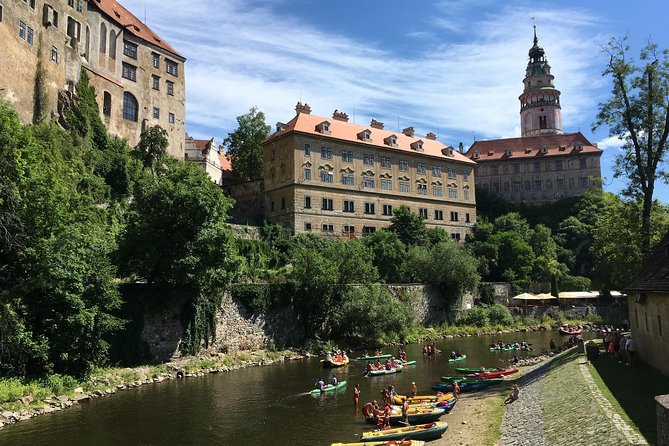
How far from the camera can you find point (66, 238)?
87.4 ft

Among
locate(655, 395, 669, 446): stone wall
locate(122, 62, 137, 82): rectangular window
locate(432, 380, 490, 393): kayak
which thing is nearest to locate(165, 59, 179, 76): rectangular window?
locate(122, 62, 137, 82): rectangular window

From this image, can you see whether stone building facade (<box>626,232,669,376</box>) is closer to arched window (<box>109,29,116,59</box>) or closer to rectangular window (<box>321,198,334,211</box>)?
rectangular window (<box>321,198,334,211</box>)

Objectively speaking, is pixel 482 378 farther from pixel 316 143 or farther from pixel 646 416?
pixel 316 143

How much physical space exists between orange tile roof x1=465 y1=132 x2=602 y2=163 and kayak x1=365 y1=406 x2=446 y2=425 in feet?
277

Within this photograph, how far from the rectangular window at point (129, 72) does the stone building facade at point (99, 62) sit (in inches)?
1.3

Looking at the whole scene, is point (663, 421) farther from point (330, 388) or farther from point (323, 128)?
point (323, 128)

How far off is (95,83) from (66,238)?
105 ft

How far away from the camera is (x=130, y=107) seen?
59.2 m

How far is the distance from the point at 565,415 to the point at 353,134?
5435 cm

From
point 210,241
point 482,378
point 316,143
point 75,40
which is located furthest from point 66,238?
point 316,143

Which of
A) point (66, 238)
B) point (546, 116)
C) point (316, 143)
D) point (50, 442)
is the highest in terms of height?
point (546, 116)

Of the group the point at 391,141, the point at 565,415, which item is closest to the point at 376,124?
the point at 391,141

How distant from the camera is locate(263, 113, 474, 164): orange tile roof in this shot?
211 feet

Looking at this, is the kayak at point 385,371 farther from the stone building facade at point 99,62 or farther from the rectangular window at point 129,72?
the rectangular window at point 129,72
